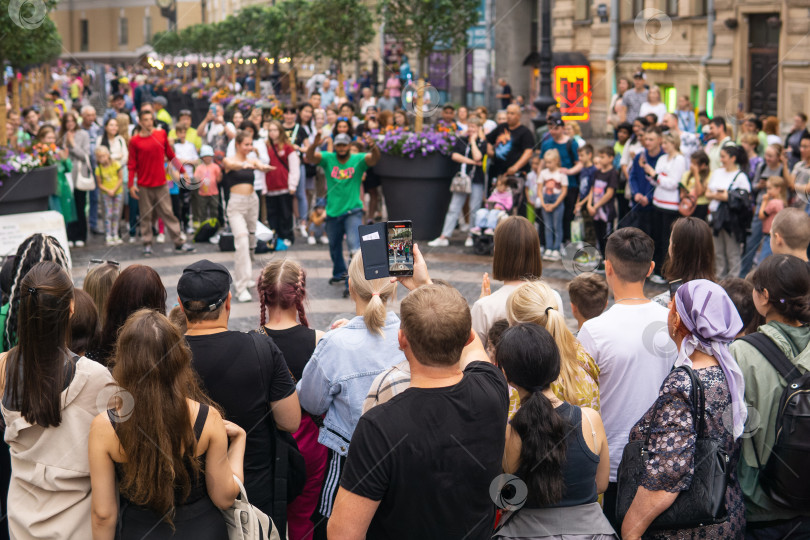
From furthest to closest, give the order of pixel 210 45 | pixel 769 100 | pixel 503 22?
pixel 210 45 < pixel 503 22 < pixel 769 100

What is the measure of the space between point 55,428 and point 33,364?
0.75 feet

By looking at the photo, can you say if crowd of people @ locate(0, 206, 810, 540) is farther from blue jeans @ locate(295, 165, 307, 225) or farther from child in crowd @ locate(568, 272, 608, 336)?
blue jeans @ locate(295, 165, 307, 225)

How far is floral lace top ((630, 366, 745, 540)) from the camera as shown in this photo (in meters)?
3.46

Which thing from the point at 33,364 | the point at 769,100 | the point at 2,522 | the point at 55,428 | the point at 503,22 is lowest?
the point at 2,522

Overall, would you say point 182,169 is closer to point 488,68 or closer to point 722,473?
point 722,473

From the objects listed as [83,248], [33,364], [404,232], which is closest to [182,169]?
[83,248]

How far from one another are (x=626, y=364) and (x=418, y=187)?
9.06 meters

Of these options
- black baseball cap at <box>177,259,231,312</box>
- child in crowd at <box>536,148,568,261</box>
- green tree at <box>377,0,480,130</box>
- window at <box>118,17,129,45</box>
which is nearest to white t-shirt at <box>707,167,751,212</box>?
child in crowd at <box>536,148,568,261</box>

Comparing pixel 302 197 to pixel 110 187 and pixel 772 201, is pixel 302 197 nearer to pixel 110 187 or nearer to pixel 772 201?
pixel 110 187

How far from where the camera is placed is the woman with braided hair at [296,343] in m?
4.38

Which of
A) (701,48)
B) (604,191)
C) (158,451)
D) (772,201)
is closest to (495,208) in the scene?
(604,191)

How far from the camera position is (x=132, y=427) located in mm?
3107

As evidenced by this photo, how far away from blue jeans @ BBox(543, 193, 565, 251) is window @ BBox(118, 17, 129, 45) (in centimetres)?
8320

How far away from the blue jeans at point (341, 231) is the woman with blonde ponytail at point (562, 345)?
6383 millimetres
